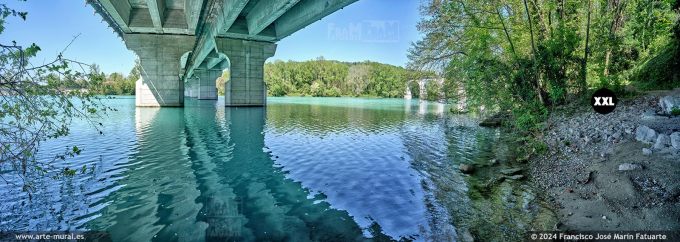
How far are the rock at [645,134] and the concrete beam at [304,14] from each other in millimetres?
12099

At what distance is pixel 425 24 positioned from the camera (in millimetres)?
20188

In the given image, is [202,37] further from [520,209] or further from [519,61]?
[520,209]

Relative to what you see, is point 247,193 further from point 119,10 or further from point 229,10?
point 119,10

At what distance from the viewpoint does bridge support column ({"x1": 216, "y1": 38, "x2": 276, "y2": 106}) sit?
3196cm

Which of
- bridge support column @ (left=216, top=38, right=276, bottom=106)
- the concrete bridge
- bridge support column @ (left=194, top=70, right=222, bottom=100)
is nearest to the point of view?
the concrete bridge

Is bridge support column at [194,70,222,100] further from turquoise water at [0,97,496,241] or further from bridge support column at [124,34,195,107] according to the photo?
turquoise water at [0,97,496,241]

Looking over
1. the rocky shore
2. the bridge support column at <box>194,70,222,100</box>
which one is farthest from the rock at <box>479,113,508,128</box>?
the bridge support column at <box>194,70,222,100</box>

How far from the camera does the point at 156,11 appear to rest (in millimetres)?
25547

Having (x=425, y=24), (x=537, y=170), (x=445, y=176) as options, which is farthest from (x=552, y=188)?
(x=425, y=24)

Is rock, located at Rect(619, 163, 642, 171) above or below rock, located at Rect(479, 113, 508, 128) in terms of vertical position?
below

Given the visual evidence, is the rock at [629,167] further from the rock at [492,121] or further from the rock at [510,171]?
the rock at [492,121]

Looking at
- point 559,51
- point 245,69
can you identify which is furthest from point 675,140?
point 245,69

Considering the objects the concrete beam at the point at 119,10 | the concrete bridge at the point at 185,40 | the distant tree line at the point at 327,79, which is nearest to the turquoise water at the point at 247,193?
the concrete beam at the point at 119,10

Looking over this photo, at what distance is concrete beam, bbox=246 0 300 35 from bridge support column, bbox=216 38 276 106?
3.52 meters
